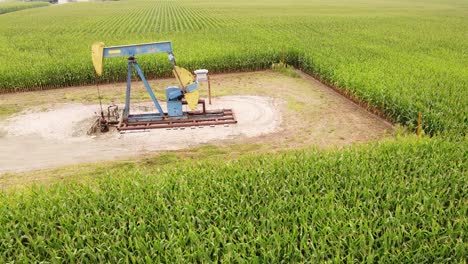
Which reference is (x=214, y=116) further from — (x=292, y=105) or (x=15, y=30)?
(x=15, y=30)

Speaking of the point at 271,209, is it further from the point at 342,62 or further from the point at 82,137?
the point at 342,62

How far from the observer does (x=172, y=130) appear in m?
12.3

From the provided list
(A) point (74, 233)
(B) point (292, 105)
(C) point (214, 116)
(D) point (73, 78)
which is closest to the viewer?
(A) point (74, 233)

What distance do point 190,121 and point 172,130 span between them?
2.57 feet

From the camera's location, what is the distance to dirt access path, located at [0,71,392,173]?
11047 mm

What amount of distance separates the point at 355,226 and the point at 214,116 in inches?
324

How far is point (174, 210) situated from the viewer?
6.24 metres

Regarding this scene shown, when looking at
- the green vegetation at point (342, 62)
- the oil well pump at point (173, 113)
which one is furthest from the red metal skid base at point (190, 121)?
the green vegetation at point (342, 62)

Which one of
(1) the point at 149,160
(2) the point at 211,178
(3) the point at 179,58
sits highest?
(3) the point at 179,58

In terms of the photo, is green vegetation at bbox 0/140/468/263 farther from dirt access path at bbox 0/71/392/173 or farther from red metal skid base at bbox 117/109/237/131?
red metal skid base at bbox 117/109/237/131

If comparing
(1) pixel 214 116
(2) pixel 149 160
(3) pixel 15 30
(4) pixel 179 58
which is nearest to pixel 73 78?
(4) pixel 179 58

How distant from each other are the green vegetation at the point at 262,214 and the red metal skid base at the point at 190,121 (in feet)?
15.4

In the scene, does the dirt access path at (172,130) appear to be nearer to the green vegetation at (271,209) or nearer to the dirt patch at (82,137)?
the dirt patch at (82,137)

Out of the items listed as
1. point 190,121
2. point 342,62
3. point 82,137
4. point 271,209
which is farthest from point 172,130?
point 342,62
